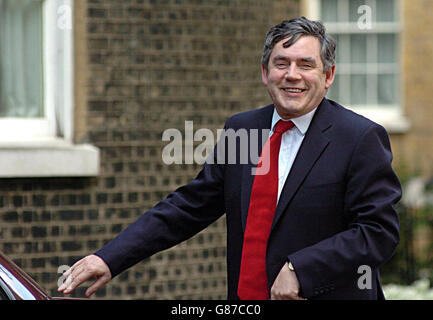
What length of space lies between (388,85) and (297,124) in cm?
748

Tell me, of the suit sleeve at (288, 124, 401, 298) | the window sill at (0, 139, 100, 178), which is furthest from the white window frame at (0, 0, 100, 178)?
the suit sleeve at (288, 124, 401, 298)

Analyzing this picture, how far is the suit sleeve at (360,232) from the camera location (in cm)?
291

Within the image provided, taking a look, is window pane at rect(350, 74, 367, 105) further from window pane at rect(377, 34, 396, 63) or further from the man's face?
the man's face

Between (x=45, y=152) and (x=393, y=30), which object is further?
(x=393, y=30)

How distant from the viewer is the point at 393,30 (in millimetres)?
10352

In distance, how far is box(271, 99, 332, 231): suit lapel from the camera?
3122mm

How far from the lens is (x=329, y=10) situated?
33.3ft

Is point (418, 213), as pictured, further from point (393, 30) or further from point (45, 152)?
point (45, 152)

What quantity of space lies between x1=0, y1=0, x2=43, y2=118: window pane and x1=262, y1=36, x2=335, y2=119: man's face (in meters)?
4.11

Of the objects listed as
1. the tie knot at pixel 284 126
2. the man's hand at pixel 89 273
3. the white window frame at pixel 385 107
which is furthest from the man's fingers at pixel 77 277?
the white window frame at pixel 385 107

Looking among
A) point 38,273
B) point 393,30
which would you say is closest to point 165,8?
point 38,273

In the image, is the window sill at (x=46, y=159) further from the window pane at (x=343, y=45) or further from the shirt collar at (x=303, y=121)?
the window pane at (x=343, y=45)
